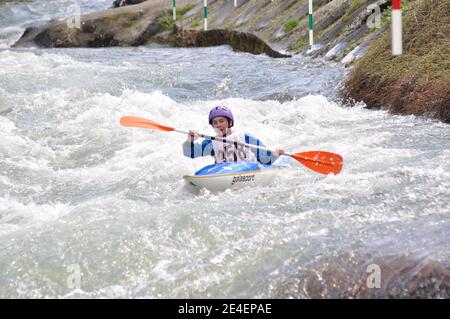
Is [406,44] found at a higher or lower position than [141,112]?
higher

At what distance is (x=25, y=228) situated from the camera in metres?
5.53

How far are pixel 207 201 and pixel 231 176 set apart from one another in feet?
1.75

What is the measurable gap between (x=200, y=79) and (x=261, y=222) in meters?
8.10

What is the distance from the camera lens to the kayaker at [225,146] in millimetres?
7074

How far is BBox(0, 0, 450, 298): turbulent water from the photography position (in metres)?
4.29

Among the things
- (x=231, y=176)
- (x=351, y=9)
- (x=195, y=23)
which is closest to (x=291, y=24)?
(x=351, y=9)

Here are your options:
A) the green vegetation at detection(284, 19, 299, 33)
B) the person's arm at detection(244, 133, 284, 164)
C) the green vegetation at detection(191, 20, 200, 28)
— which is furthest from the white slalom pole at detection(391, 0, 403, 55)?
the green vegetation at detection(191, 20, 200, 28)

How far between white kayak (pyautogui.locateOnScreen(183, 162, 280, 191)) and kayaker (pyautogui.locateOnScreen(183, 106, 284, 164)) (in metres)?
0.36

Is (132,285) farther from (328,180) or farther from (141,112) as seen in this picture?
(141,112)

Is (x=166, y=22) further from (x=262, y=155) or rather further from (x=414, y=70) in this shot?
(x=262, y=155)

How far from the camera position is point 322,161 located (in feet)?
21.9

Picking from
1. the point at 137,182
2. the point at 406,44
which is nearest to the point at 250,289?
the point at 137,182

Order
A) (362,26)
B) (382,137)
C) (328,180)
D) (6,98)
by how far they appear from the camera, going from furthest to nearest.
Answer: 1. (362,26)
2. (6,98)
3. (382,137)
4. (328,180)

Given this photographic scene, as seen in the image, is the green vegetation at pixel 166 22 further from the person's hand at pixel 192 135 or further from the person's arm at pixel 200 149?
the person's hand at pixel 192 135
